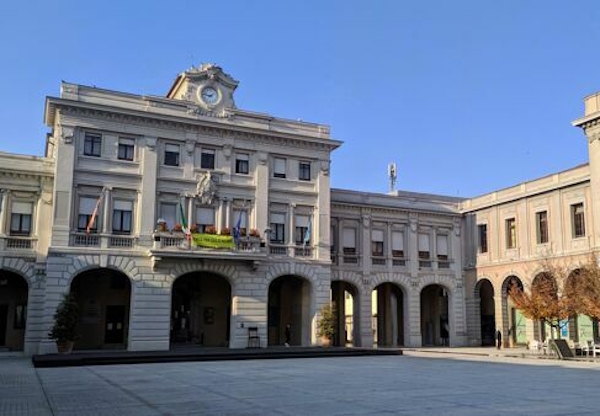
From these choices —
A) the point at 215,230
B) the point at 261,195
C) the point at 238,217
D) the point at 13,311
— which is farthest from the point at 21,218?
the point at 261,195

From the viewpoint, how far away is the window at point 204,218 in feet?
111

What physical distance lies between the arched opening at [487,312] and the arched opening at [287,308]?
44.4 feet

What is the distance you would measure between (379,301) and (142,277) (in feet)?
62.6

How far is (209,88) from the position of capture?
35406 mm

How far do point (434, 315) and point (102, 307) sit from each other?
2356 centimetres

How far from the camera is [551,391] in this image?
Result: 48.2 feet

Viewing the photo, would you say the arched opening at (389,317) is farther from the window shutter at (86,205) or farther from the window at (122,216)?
the window shutter at (86,205)

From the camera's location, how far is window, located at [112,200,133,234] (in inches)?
1271

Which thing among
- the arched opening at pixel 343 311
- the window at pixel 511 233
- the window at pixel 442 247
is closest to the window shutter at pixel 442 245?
the window at pixel 442 247

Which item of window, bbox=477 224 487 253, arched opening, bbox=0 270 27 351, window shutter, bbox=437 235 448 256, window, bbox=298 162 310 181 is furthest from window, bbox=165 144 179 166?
window, bbox=477 224 487 253

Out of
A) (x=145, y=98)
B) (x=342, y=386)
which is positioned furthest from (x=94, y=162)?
(x=342, y=386)

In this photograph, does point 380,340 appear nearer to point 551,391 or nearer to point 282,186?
point 282,186

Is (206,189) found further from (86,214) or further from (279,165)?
(86,214)

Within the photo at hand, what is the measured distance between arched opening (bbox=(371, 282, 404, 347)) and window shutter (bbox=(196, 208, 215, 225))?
14839 mm
